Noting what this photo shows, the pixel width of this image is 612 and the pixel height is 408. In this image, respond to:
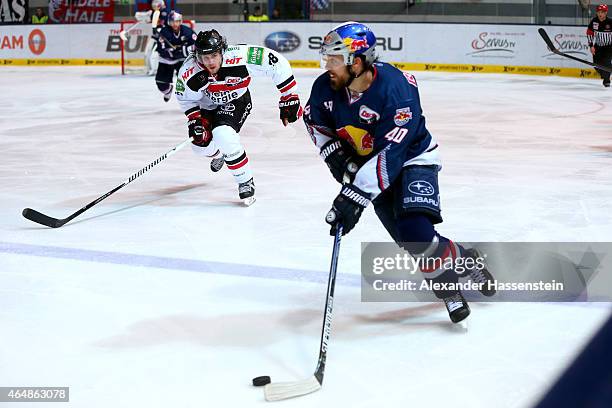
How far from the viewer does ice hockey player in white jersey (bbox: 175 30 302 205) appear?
499 centimetres

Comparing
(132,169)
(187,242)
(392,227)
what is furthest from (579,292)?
(132,169)

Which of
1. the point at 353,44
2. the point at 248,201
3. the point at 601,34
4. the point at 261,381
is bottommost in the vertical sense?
the point at 248,201

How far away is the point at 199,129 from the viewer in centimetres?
501

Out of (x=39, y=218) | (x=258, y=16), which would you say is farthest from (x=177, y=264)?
(x=258, y=16)

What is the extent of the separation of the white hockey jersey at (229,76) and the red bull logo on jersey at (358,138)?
86.7 inches

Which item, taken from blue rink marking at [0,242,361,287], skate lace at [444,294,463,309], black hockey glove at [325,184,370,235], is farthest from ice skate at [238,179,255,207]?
black hockey glove at [325,184,370,235]

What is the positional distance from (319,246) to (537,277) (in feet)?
3.53

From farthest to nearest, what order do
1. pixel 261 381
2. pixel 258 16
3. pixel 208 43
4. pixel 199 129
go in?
pixel 258 16, pixel 199 129, pixel 208 43, pixel 261 381

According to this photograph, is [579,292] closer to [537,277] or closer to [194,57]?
[537,277]

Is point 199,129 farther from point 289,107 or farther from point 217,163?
point 217,163

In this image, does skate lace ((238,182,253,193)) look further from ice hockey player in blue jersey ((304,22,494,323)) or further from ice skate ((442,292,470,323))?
ice skate ((442,292,470,323))

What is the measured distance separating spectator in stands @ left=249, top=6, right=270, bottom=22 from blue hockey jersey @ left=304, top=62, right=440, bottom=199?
1334 cm

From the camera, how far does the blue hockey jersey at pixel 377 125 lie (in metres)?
2.64

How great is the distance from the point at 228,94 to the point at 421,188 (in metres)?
2.54
